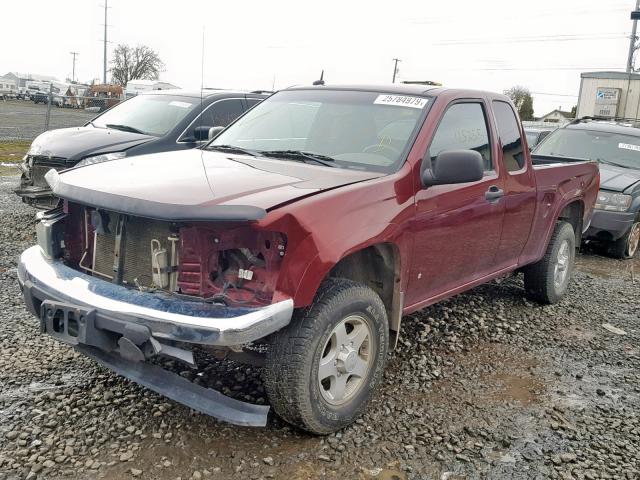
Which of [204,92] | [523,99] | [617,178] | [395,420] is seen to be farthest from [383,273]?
[523,99]

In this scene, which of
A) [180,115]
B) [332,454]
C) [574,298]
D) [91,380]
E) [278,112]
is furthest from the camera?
[180,115]

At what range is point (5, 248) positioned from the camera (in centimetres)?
678

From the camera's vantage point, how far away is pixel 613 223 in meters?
8.16

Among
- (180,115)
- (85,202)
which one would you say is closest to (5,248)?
(180,115)

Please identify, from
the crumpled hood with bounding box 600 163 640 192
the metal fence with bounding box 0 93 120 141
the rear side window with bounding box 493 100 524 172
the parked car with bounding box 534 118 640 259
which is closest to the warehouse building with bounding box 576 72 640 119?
the parked car with bounding box 534 118 640 259

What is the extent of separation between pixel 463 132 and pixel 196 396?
8.90 feet

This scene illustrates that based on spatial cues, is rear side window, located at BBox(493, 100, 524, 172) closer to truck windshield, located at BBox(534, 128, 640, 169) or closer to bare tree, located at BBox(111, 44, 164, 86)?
truck windshield, located at BBox(534, 128, 640, 169)

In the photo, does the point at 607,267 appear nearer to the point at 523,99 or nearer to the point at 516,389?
the point at 516,389

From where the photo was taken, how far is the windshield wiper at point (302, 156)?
3.99 m

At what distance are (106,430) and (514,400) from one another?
2.49 m

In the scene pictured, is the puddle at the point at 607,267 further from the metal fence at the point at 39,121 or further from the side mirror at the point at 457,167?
the metal fence at the point at 39,121

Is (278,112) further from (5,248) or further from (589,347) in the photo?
(5,248)

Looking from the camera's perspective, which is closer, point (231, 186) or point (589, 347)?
point (231, 186)

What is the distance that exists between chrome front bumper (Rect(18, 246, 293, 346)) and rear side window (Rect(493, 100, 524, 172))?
2.80 metres
